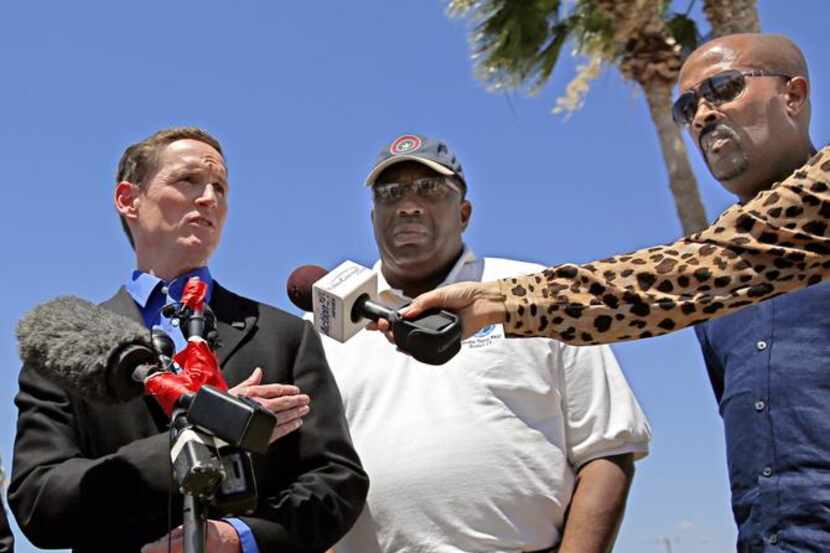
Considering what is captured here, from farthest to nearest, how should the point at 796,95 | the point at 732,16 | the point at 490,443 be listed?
the point at 732,16, the point at 490,443, the point at 796,95

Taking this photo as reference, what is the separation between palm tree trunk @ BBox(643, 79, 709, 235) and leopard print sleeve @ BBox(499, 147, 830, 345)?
11987 millimetres

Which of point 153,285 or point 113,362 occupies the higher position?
point 153,285

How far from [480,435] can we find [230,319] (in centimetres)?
96

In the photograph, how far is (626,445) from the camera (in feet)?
15.8

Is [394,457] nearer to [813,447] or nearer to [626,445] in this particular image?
[626,445]

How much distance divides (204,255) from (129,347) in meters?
1.07

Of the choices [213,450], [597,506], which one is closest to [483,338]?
[597,506]

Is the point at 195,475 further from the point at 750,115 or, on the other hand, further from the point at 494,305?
the point at 750,115

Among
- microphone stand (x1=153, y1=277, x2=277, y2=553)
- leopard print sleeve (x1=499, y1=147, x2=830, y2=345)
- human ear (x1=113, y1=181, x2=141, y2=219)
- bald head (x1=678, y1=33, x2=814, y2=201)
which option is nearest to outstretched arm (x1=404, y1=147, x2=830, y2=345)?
leopard print sleeve (x1=499, y1=147, x2=830, y2=345)

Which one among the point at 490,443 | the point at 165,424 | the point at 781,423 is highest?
the point at 165,424

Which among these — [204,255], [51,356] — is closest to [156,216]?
[204,255]

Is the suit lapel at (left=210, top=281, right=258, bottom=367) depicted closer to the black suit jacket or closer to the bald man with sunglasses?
the black suit jacket

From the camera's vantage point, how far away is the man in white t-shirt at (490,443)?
454 cm

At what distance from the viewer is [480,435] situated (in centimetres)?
463
